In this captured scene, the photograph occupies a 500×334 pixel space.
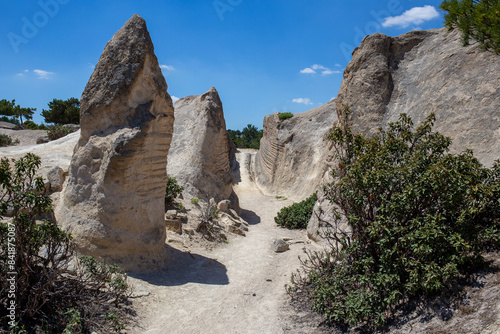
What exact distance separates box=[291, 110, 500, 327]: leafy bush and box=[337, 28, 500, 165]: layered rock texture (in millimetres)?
2314

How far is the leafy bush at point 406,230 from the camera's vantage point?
435 centimetres

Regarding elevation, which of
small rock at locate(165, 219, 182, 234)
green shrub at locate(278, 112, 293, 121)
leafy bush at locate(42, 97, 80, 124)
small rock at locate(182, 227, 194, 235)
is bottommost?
small rock at locate(182, 227, 194, 235)

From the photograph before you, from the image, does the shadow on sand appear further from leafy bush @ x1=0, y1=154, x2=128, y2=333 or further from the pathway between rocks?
leafy bush @ x1=0, y1=154, x2=128, y2=333

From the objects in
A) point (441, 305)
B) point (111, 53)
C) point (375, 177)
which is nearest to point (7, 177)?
point (111, 53)

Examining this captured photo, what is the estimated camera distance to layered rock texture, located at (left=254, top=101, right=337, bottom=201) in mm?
17062

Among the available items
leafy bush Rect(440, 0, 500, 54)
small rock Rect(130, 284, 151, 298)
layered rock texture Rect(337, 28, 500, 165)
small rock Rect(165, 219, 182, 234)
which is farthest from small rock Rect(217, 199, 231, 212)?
leafy bush Rect(440, 0, 500, 54)

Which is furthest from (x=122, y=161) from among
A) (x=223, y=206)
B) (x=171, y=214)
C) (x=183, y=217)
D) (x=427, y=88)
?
(x=427, y=88)

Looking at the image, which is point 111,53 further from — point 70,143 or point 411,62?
point 411,62

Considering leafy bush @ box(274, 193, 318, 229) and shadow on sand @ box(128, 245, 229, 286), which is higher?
leafy bush @ box(274, 193, 318, 229)

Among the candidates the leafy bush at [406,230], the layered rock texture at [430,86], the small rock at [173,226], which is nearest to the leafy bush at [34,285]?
the leafy bush at [406,230]

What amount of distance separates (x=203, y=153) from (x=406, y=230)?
28.7 ft

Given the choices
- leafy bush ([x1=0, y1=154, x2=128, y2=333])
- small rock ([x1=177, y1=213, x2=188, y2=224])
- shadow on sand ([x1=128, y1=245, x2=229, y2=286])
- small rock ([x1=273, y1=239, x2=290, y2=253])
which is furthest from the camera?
small rock ([x1=177, y1=213, x2=188, y2=224])

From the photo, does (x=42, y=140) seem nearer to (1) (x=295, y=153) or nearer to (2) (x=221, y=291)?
(1) (x=295, y=153)

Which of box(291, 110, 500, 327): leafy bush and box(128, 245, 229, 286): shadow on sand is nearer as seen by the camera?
box(291, 110, 500, 327): leafy bush
